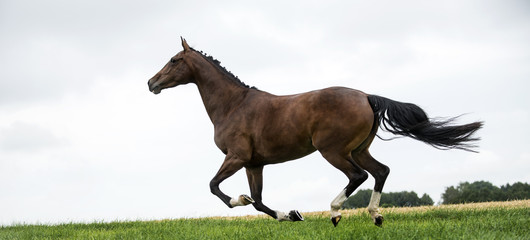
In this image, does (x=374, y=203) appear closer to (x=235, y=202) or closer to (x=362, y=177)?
(x=362, y=177)

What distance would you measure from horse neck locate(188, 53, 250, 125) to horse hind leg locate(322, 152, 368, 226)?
6.47ft

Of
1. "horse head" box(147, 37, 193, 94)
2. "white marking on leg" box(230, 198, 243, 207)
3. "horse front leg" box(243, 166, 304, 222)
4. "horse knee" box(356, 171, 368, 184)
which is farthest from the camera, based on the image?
"horse head" box(147, 37, 193, 94)

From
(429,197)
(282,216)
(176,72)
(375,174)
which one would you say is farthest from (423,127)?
(429,197)

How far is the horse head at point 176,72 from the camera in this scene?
8.66 meters

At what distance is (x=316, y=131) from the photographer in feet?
23.4

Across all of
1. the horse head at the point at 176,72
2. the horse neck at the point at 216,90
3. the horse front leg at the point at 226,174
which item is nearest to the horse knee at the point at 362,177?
the horse front leg at the point at 226,174

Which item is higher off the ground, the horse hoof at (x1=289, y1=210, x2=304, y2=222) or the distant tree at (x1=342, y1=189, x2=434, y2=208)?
the distant tree at (x1=342, y1=189, x2=434, y2=208)

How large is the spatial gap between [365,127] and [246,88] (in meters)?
2.26

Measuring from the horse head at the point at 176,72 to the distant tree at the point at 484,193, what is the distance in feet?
51.3

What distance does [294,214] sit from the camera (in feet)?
24.6

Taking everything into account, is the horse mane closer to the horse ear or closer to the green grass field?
the horse ear

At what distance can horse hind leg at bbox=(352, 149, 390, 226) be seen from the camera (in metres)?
7.23

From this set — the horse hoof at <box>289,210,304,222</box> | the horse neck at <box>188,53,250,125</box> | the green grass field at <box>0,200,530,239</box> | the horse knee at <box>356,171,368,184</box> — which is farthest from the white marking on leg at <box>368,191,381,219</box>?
the horse neck at <box>188,53,250,125</box>

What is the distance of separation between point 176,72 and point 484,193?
22992mm
